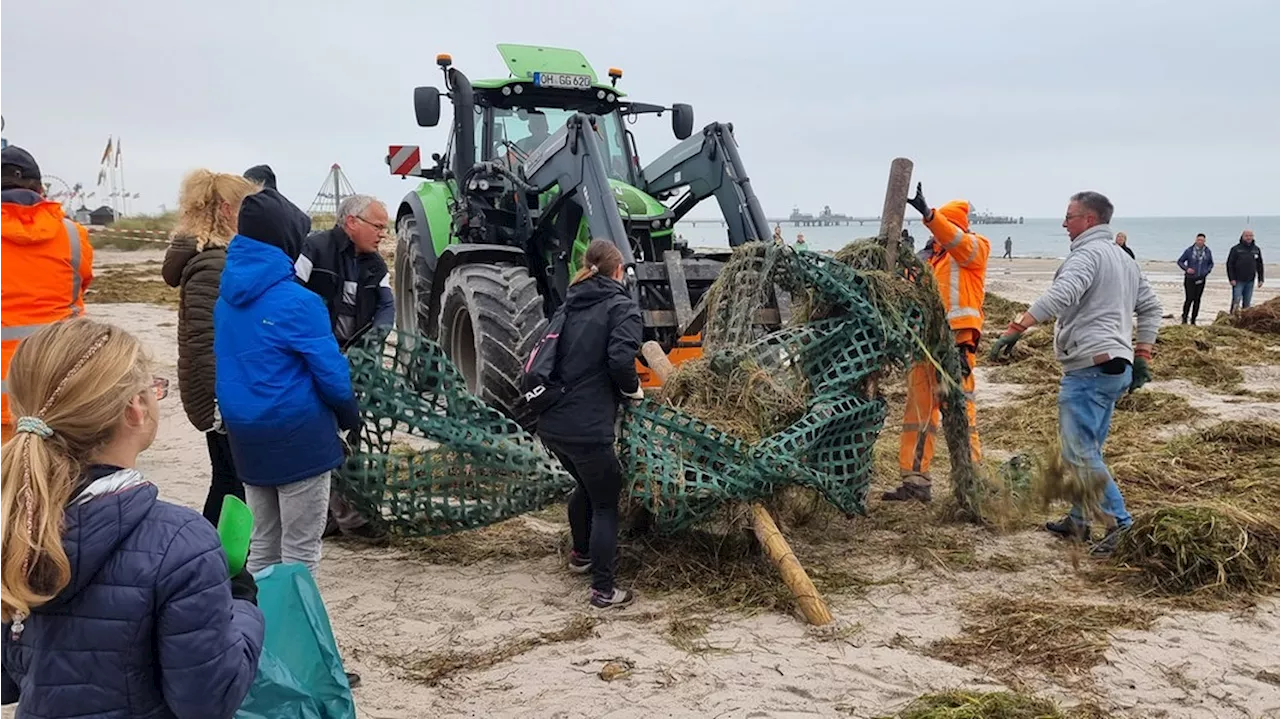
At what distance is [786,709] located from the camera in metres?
3.21

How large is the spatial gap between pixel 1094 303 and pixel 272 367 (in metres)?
3.93

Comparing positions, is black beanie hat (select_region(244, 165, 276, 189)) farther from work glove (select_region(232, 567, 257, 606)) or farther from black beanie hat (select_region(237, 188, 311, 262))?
work glove (select_region(232, 567, 257, 606))

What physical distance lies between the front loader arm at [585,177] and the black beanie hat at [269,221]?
103 inches

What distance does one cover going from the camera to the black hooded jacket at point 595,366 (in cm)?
408

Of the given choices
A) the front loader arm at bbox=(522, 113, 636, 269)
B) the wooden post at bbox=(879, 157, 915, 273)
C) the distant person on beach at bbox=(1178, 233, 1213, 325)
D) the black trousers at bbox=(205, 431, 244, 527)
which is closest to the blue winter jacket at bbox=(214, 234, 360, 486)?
the black trousers at bbox=(205, 431, 244, 527)

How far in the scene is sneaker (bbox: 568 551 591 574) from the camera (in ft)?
14.7

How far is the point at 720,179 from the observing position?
713 cm

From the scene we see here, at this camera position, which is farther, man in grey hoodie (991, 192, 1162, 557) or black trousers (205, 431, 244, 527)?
man in grey hoodie (991, 192, 1162, 557)

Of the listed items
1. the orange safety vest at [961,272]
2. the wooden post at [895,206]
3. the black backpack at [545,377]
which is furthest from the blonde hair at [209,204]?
the orange safety vest at [961,272]

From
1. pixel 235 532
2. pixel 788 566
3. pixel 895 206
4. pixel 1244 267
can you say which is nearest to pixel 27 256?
pixel 235 532

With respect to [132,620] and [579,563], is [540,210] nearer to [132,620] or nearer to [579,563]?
[579,563]

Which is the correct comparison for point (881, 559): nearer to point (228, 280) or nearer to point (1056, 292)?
point (1056, 292)

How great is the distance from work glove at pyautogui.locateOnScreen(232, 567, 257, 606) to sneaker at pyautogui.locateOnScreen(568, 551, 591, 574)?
2623 mm

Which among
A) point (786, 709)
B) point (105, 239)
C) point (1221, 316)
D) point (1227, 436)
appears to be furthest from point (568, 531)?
point (105, 239)
